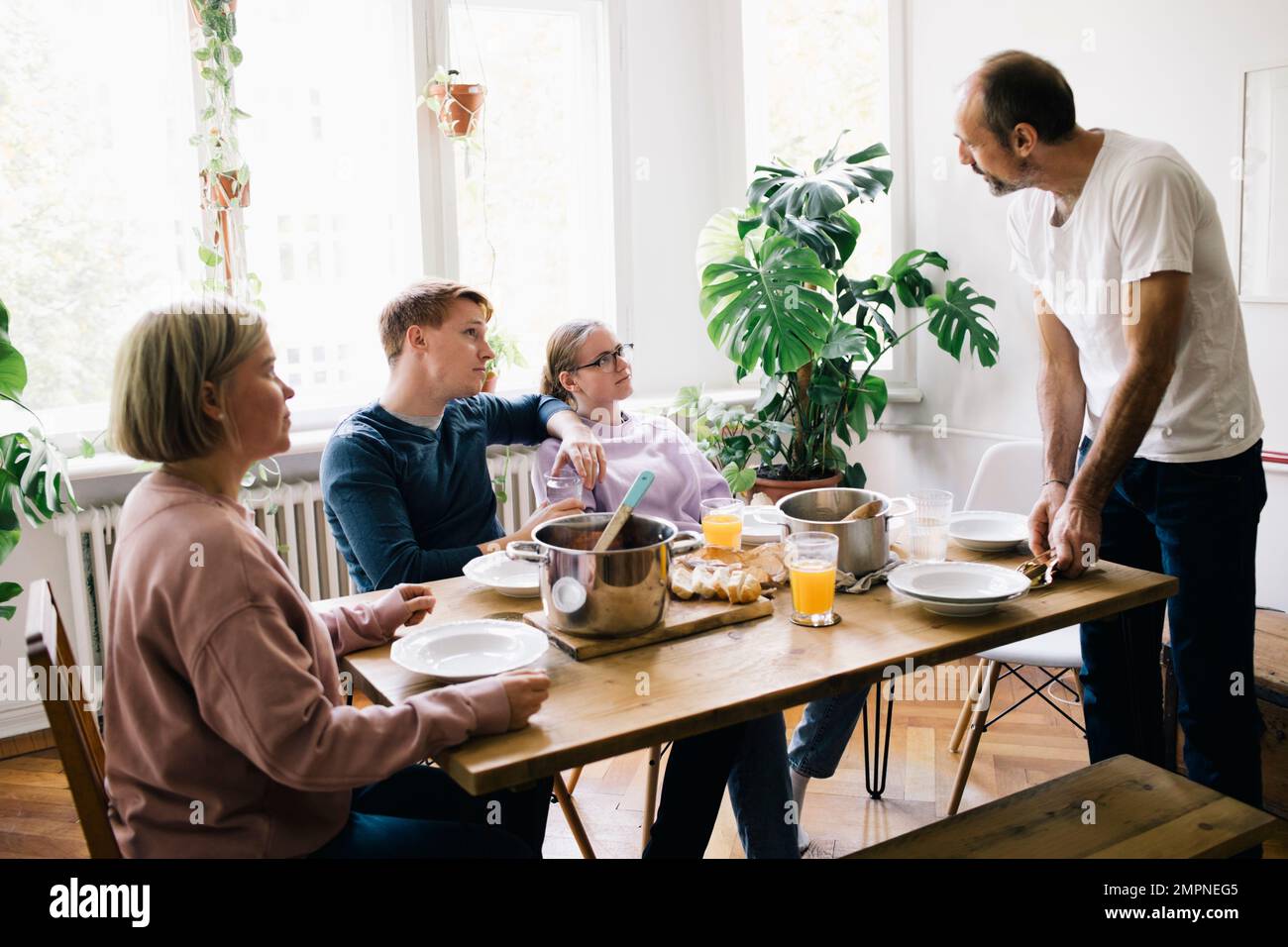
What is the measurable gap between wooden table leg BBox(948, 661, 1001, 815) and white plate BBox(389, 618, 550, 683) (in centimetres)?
133

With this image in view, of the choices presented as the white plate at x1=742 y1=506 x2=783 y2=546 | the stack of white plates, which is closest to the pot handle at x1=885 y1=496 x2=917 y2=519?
the stack of white plates

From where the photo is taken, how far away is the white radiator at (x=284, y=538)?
323cm

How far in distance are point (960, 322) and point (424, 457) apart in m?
2.17

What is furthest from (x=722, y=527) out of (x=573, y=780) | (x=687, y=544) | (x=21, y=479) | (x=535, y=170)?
(x=535, y=170)

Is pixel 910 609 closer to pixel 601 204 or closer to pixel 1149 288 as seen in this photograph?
pixel 1149 288

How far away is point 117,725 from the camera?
1382 mm

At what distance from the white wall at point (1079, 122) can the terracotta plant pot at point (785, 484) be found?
452 millimetres

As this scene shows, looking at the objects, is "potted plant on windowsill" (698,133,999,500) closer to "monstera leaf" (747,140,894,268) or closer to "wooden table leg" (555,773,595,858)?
"monstera leaf" (747,140,894,268)

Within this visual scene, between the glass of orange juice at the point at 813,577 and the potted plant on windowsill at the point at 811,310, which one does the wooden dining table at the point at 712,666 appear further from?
the potted plant on windowsill at the point at 811,310

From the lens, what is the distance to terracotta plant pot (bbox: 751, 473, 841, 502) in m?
3.89

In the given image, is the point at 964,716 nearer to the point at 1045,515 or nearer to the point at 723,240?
the point at 1045,515

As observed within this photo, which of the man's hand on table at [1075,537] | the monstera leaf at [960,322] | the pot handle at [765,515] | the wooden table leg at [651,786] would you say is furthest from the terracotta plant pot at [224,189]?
the man's hand on table at [1075,537]
